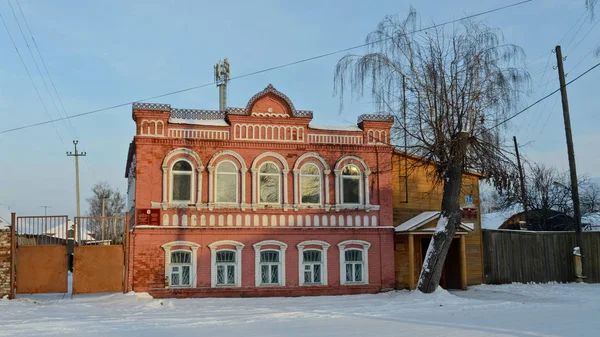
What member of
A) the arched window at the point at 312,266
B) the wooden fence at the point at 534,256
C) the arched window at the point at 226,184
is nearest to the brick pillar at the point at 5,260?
the arched window at the point at 226,184

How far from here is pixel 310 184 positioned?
20531mm

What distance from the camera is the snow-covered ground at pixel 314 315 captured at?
11875mm

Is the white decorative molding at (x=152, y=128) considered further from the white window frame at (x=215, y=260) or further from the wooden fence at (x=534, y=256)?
the wooden fence at (x=534, y=256)

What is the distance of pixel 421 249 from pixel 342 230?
361 cm

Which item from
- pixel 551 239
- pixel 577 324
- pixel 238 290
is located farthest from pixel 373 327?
pixel 551 239

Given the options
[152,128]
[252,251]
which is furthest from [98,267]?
[252,251]

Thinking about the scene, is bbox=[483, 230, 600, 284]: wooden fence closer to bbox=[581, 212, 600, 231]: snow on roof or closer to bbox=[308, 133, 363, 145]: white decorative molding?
bbox=[308, 133, 363, 145]: white decorative molding

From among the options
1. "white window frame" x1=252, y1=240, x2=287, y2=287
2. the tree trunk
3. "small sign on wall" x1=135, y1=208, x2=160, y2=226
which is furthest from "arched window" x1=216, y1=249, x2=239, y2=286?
the tree trunk

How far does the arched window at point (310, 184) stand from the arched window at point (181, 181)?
387 cm

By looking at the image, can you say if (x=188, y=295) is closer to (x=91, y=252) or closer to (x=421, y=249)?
(x=91, y=252)

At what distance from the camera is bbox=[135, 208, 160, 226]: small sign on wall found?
1864 centimetres

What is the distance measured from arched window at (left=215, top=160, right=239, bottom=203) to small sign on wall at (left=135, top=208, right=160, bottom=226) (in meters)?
2.11

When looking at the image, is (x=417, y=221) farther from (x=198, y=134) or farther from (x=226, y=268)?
(x=198, y=134)

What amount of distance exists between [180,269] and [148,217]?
78.6 inches
